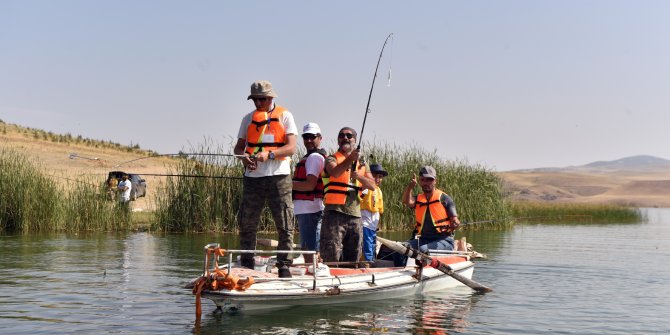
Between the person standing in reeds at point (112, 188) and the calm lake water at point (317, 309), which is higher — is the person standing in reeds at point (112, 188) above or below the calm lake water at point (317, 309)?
above

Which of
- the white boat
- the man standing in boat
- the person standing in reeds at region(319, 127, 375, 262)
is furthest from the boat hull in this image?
the man standing in boat

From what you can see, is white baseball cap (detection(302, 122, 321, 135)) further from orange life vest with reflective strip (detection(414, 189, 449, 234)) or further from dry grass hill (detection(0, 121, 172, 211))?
dry grass hill (detection(0, 121, 172, 211))

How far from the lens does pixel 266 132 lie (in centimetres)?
965

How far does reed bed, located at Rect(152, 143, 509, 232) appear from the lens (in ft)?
74.0

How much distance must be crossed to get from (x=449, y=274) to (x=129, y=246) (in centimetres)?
894

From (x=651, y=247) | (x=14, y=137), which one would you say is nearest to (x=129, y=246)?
(x=651, y=247)

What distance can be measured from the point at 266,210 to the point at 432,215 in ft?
31.7

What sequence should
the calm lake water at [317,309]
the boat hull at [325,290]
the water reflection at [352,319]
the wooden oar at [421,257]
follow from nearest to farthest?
the boat hull at [325,290], the water reflection at [352,319], the calm lake water at [317,309], the wooden oar at [421,257]

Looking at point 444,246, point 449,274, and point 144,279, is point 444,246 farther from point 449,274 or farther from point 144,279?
point 144,279

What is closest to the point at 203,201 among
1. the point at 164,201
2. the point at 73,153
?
the point at 164,201

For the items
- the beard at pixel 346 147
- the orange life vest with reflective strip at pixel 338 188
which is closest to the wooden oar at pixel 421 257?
the orange life vest with reflective strip at pixel 338 188

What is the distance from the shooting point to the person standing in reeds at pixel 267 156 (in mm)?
9641

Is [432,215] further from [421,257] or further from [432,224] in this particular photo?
[421,257]

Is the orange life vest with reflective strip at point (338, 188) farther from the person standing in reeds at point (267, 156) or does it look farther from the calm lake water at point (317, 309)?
the calm lake water at point (317, 309)
